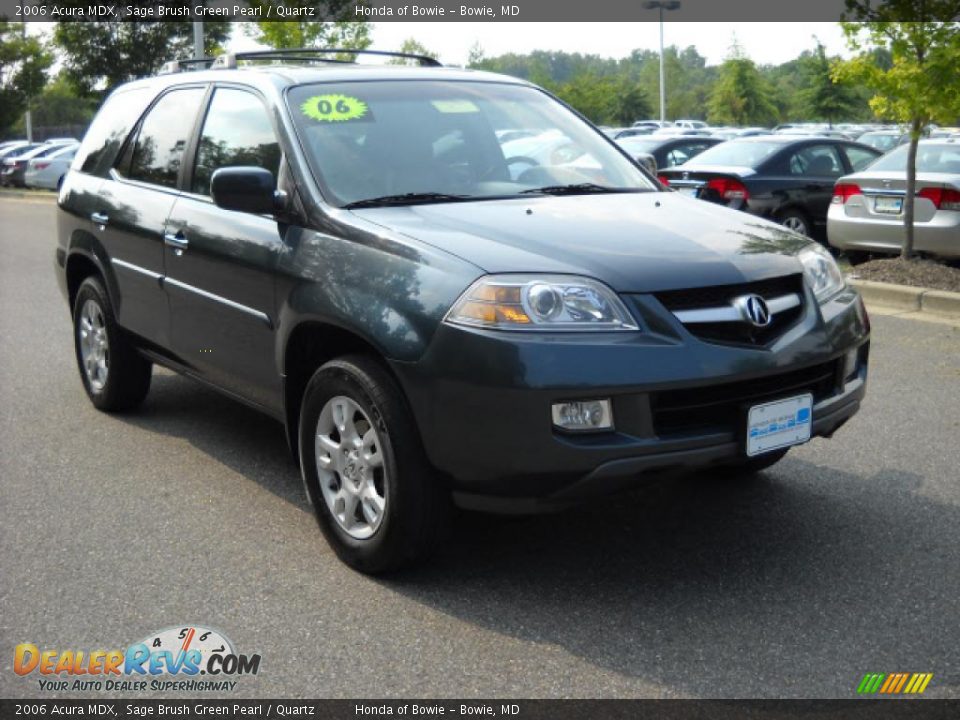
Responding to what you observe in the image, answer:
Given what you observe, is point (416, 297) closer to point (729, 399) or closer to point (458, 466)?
point (458, 466)

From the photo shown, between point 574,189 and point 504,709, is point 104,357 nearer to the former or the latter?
point 574,189

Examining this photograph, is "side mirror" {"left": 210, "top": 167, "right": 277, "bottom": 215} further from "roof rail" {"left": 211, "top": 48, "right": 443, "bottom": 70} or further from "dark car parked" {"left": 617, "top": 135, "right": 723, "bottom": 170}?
"dark car parked" {"left": 617, "top": 135, "right": 723, "bottom": 170}

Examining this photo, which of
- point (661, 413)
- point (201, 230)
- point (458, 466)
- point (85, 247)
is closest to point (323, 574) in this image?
point (458, 466)

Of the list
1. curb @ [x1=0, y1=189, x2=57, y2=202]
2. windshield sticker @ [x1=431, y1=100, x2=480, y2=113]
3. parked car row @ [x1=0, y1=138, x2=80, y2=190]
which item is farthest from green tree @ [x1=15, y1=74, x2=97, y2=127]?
windshield sticker @ [x1=431, y1=100, x2=480, y2=113]

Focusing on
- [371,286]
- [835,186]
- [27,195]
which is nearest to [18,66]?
[27,195]

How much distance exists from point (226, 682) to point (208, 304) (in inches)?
82.3

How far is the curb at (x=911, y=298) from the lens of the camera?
953 centimetres

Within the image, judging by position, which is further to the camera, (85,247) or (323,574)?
(85,247)

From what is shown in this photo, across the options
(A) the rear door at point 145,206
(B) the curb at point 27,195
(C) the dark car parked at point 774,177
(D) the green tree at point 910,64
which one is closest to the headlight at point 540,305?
(A) the rear door at point 145,206

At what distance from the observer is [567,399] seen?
12.1 ft

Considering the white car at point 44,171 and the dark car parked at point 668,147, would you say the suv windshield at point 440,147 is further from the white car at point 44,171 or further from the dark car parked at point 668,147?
the white car at point 44,171

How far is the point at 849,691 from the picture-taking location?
3.35 meters

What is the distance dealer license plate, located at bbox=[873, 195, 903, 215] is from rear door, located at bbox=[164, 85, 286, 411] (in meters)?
7.79

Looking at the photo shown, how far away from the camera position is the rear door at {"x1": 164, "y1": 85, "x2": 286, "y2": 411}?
4.76 metres
